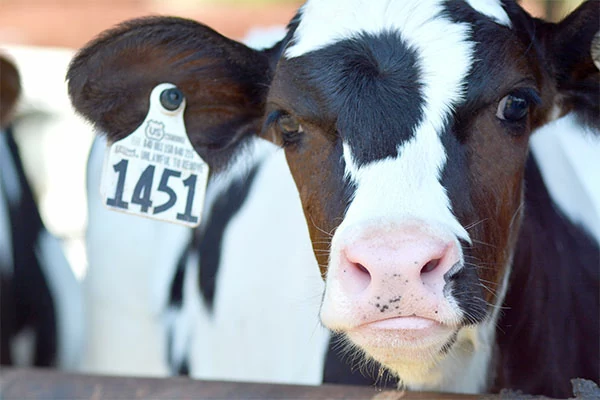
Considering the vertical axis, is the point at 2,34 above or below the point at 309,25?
above

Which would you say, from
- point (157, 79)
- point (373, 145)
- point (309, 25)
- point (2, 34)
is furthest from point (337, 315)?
point (2, 34)

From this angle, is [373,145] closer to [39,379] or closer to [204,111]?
[204,111]

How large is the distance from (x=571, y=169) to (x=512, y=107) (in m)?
0.63

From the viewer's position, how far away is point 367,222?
5.67 feet

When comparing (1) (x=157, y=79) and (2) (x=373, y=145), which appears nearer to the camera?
(2) (x=373, y=145)

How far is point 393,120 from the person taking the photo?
190cm

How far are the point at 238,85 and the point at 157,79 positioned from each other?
21 cm

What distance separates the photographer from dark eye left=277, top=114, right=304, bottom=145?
2.17m

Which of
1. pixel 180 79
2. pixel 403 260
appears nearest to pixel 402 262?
pixel 403 260

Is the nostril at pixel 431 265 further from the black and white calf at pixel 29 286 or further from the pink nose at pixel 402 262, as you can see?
the black and white calf at pixel 29 286

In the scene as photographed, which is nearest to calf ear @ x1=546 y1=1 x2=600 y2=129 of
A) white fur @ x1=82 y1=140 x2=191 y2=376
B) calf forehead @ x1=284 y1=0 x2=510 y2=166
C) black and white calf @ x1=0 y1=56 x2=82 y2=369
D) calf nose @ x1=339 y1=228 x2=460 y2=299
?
calf forehead @ x1=284 y1=0 x2=510 y2=166

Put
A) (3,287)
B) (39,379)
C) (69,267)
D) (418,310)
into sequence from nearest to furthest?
(418,310), (39,379), (3,287), (69,267)

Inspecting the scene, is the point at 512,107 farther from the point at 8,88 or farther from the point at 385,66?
the point at 8,88

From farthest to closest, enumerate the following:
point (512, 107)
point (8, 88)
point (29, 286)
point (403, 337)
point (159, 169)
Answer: point (29, 286) < point (8, 88) < point (159, 169) < point (512, 107) < point (403, 337)
